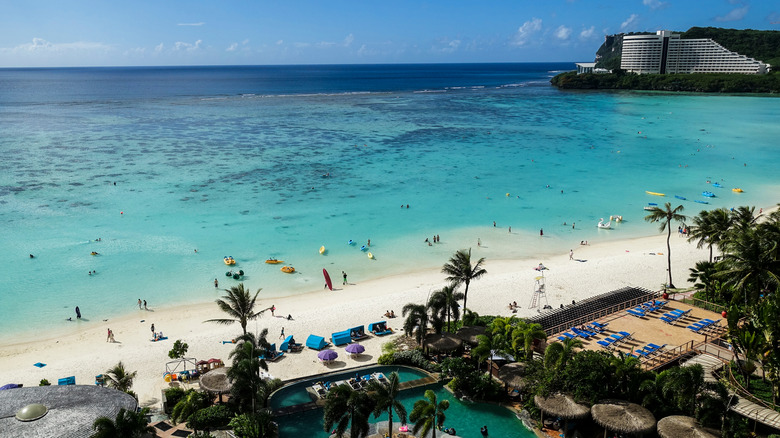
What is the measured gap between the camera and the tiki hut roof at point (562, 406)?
18.9m

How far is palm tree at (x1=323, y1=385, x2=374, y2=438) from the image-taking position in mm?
16953

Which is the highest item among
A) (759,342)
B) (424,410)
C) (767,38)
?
(767,38)

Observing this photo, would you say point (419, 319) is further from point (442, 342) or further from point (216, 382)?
point (216, 382)

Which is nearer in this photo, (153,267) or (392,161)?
(153,267)

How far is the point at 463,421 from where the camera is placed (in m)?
21.0

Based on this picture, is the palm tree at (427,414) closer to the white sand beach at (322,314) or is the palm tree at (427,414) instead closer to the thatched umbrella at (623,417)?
the thatched umbrella at (623,417)

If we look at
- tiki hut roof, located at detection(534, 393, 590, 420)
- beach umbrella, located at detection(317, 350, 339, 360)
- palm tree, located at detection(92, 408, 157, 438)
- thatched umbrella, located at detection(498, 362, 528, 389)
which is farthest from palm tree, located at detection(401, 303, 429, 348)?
palm tree, located at detection(92, 408, 157, 438)

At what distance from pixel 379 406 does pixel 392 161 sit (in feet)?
186

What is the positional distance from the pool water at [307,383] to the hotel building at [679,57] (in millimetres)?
189159

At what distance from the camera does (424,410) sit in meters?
17.5

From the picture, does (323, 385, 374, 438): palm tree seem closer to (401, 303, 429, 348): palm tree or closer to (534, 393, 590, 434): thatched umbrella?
(534, 393, 590, 434): thatched umbrella

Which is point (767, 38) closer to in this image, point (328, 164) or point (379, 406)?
point (328, 164)

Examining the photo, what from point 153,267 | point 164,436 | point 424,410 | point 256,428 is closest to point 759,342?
point 424,410

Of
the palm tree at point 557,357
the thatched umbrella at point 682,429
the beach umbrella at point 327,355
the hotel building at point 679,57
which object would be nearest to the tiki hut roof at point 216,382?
the beach umbrella at point 327,355
